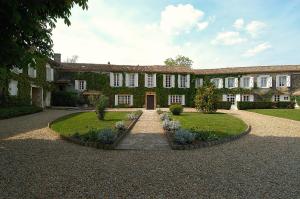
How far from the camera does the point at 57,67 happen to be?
1243 inches

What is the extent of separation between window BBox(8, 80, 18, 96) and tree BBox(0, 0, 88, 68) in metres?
16.4

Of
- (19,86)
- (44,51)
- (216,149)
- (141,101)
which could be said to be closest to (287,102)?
(141,101)

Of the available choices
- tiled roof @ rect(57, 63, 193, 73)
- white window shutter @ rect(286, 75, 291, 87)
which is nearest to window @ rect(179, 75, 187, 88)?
tiled roof @ rect(57, 63, 193, 73)

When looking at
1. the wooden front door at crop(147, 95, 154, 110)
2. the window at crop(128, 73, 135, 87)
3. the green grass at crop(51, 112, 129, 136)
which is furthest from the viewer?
the wooden front door at crop(147, 95, 154, 110)

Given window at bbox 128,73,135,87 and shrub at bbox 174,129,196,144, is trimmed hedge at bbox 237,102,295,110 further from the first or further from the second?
shrub at bbox 174,129,196,144

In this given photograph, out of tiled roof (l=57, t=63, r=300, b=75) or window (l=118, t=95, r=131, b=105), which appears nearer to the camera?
tiled roof (l=57, t=63, r=300, b=75)

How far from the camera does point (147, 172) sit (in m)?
5.75

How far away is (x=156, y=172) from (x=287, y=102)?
2998 centimetres

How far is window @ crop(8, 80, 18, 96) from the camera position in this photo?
20422mm

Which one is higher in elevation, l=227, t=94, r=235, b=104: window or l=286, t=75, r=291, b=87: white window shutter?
l=286, t=75, r=291, b=87: white window shutter

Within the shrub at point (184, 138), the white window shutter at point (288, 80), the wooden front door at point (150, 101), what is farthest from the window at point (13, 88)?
the white window shutter at point (288, 80)

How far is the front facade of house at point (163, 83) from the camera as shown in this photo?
105ft

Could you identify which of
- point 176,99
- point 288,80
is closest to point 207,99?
point 176,99

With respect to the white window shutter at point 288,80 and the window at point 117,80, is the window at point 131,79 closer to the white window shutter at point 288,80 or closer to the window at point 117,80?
the window at point 117,80
